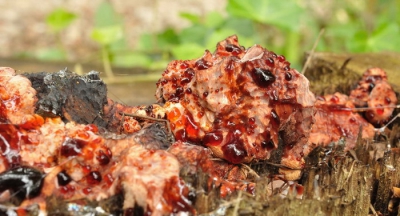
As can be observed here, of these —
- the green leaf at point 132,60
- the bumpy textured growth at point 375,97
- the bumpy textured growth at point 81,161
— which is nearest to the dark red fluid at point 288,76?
the bumpy textured growth at point 81,161

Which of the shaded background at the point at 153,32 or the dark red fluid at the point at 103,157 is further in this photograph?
the shaded background at the point at 153,32

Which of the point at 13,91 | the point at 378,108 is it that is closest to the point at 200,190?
the point at 13,91

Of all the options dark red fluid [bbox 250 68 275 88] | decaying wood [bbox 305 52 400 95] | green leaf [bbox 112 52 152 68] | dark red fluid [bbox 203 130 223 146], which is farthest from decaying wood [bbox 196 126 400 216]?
green leaf [bbox 112 52 152 68]

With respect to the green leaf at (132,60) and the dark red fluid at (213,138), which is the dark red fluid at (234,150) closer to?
the dark red fluid at (213,138)

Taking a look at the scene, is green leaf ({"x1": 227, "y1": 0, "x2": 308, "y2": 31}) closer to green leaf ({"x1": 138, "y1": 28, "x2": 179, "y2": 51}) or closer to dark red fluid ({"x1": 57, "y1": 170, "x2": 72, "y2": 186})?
green leaf ({"x1": 138, "y1": 28, "x2": 179, "y2": 51})

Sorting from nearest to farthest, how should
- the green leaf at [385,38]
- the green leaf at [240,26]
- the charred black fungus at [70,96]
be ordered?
the charred black fungus at [70,96] → the green leaf at [385,38] → the green leaf at [240,26]
